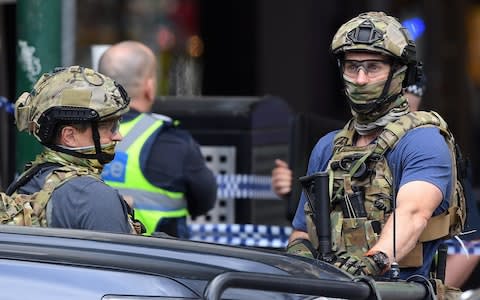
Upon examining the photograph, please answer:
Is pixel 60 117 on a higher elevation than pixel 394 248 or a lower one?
higher

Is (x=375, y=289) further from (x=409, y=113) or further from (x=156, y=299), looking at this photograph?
(x=409, y=113)

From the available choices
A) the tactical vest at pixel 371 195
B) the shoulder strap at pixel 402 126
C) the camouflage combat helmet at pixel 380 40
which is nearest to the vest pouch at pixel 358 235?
→ the tactical vest at pixel 371 195

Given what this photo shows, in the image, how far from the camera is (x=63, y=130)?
4562 millimetres

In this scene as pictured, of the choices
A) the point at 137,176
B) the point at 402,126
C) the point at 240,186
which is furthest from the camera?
the point at 240,186

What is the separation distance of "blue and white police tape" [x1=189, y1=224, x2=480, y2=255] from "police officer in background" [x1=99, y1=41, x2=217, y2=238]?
879 millimetres

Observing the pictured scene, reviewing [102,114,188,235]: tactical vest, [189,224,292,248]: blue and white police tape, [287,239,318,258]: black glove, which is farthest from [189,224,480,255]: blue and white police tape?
[287,239,318,258]: black glove

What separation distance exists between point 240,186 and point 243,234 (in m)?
0.29

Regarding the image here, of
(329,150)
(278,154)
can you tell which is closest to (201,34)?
(278,154)

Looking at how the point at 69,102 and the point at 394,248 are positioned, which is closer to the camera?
the point at 394,248

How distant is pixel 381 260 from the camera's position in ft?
14.4

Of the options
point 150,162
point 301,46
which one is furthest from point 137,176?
point 301,46

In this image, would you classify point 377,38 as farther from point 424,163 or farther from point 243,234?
point 243,234

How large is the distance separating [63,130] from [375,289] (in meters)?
1.40

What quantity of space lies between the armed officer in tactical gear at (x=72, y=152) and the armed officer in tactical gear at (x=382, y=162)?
0.81m
